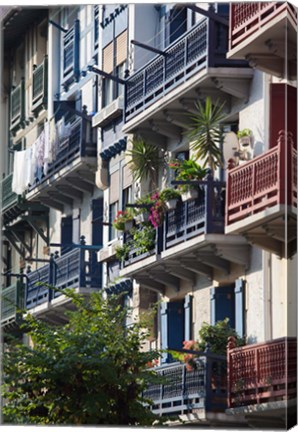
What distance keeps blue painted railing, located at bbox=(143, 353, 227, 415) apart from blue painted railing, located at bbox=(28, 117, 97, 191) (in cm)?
374

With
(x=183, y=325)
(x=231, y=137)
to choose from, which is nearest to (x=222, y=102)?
(x=231, y=137)

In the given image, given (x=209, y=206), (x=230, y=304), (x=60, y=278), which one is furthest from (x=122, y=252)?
(x=230, y=304)

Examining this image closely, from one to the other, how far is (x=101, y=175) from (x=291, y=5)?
5095 millimetres

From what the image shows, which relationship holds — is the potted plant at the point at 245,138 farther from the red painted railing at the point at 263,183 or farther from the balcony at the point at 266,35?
the balcony at the point at 266,35

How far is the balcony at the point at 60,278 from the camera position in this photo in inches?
1522

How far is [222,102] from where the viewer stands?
37469 millimetres

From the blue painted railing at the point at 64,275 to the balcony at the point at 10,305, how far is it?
193mm

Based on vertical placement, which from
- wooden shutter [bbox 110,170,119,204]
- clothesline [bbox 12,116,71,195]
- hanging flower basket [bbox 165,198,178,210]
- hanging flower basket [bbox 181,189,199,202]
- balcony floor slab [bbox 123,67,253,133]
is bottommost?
hanging flower basket [bbox 165,198,178,210]

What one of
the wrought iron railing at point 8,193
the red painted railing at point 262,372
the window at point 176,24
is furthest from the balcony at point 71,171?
the red painted railing at point 262,372

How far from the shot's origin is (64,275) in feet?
128

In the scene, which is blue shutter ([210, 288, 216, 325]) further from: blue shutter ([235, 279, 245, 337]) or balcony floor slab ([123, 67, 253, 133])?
balcony floor slab ([123, 67, 253, 133])

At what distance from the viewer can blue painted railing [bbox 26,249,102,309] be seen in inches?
1527

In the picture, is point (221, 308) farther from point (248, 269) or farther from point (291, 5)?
point (291, 5)

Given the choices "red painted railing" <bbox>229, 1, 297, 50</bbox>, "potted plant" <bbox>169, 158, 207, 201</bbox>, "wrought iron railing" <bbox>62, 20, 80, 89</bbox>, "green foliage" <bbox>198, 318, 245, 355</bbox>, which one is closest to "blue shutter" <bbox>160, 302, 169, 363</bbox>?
"green foliage" <bbox>198, 318, 245, 355</bbox>
